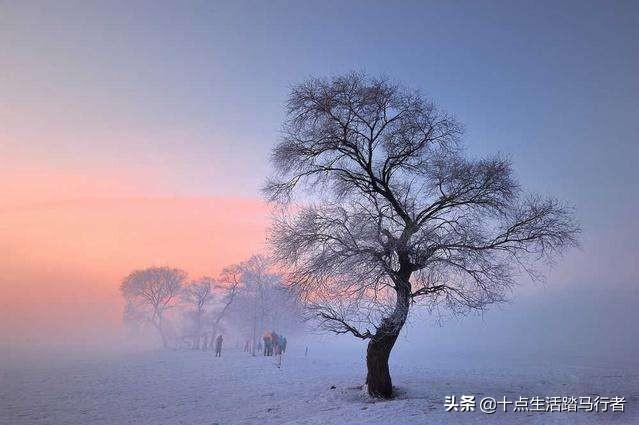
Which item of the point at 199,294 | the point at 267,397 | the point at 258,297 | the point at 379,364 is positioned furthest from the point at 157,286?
the point at 379,364

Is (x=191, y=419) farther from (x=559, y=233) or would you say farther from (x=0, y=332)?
(x=0, y=332)

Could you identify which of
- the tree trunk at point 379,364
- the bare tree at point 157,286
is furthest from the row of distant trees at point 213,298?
the tree trunk at point 379,364

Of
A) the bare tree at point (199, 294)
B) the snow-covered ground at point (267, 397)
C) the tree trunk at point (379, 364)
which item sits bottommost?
the snow-covered ground at point (267, 397)

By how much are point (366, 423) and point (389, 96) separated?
1128 cm

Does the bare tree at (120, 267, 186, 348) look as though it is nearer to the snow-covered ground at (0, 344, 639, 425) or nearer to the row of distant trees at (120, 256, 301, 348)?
the row of distant trees at (120, 256, 301, 348)

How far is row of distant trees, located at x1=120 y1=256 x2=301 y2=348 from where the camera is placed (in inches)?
2158

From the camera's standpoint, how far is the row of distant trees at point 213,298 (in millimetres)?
54812

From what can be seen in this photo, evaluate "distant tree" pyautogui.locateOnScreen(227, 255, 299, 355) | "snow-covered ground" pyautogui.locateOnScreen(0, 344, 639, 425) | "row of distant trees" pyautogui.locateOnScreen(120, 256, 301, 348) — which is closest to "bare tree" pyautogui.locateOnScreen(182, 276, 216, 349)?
"row of distant trees" pyautogui.locateOnScreen(120, 256, 301, 348)

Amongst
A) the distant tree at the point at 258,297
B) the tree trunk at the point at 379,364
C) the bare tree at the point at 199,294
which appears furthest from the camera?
the bare tree at the point at 199,294

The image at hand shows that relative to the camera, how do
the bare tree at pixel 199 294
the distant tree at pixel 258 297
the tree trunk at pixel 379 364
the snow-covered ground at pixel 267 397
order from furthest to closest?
the bare tree at pixel 199 294
the distant tree at pixel 258 297
the tree trunk at pixel 379 364
the snow-covered ground at pixel 267 397

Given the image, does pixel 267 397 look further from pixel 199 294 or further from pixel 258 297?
pixel 199 294

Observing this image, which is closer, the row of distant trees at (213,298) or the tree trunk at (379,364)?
the tree trunk at (379,364)

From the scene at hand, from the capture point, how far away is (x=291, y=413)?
46.1ft

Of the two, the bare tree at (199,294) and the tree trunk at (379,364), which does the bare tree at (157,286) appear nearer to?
the bare tree at (199,294)
